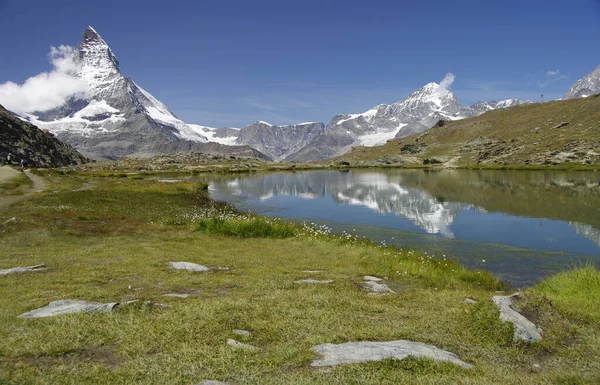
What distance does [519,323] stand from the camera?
435 inches

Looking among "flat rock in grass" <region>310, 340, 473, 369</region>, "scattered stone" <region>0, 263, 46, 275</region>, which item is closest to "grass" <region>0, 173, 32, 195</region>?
"scattered stone" <region>0, 263, 46, 275</region>

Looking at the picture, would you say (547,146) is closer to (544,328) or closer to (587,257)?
(587,257)

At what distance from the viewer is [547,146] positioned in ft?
630

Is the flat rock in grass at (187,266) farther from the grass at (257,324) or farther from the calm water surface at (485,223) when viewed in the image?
the calm water surface at (485,223)

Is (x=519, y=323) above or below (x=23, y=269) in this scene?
above

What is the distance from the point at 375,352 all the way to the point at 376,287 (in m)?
8.20

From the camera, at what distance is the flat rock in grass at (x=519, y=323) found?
34.9ft

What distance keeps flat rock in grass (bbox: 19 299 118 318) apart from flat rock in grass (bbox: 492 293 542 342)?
11.5m

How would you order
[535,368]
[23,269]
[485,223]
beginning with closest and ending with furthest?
[535,368] < [23,269] < [485,223]

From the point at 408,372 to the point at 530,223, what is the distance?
42817 millimetres

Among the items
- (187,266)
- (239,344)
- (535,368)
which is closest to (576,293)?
(535,368)

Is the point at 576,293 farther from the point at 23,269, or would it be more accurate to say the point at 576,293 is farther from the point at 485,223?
the point at 485,223

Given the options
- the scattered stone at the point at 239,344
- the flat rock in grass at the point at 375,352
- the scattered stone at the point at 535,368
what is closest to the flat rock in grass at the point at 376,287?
the flat rock in grass at the point at 375,352

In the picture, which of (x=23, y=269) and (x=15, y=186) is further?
(x=15, y=186)
